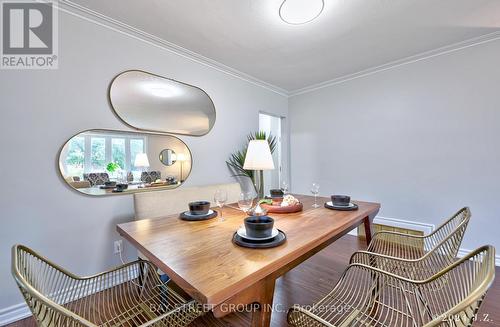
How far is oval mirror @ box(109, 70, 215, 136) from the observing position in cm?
197

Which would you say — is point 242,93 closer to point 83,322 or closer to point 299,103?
point 299,103

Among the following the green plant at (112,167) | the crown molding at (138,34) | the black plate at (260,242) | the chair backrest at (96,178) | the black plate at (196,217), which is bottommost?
the black plate at (260,242)

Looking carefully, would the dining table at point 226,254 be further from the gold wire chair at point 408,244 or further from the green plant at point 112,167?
the green plant at point 112,167

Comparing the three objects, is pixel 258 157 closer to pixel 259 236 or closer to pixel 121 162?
pixel 259 236

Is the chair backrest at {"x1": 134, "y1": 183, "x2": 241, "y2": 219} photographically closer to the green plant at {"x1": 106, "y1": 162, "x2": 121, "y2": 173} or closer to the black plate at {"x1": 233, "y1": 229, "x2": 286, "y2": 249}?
the green plant at {"x1": 106, "y1": 162, "x2": 121, "y2": 173}

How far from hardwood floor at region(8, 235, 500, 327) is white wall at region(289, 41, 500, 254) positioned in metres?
0.77

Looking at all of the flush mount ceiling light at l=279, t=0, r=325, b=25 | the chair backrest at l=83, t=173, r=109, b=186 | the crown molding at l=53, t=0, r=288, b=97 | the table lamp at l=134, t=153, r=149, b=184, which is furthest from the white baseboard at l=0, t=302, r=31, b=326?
the flush mount ceiling light at l=279, t=0, r=325, b=25

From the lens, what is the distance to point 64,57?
1677mm

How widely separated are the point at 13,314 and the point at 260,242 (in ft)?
6.44

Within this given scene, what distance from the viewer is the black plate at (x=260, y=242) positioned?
0.96 meters

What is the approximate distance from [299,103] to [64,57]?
3.24 meters

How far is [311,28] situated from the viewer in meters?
1.98

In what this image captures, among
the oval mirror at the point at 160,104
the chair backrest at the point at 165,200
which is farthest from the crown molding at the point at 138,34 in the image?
the chair backrest at the point at 165,200

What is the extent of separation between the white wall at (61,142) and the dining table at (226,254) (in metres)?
0.83
